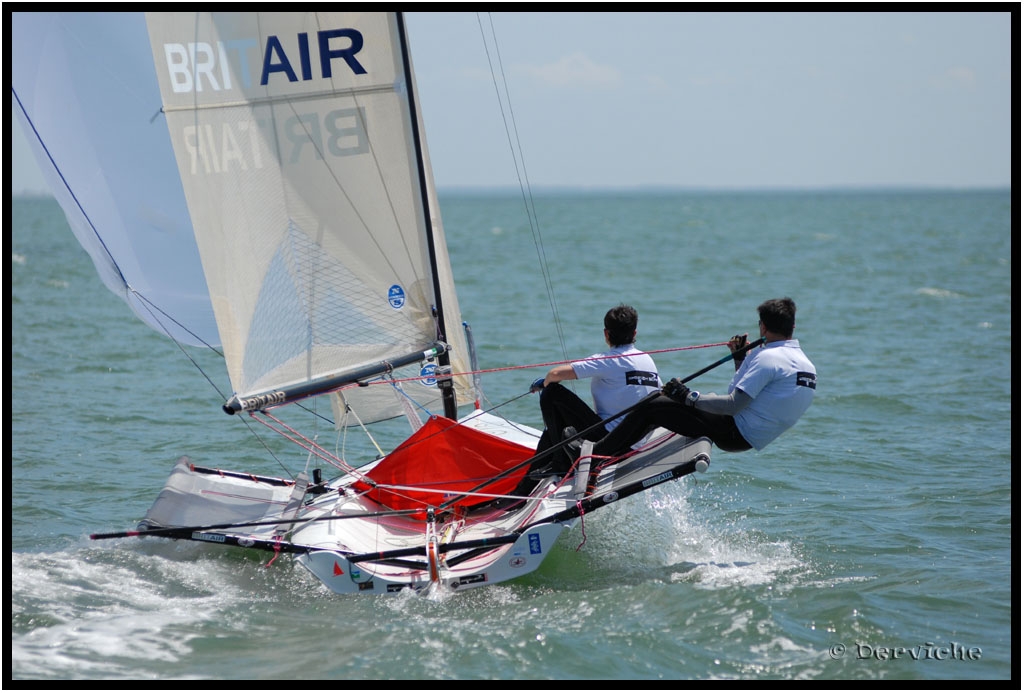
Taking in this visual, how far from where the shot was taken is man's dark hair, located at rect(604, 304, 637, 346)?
20.1 ft

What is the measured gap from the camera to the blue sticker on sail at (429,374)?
22.2 feet

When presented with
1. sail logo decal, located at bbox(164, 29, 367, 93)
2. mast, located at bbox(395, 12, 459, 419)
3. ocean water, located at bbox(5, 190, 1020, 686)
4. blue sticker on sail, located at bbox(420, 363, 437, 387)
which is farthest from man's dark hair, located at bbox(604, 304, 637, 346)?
sail logo decal, located at bbox(164, 29, 367, 93)

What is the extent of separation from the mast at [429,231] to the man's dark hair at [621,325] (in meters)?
1.10

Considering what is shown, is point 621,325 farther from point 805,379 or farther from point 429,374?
point 429,374

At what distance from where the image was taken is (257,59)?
6.08m

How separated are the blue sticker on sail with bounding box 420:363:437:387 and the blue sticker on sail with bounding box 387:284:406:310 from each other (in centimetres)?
50

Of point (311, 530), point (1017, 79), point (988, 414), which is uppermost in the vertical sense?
point (1017, 79)

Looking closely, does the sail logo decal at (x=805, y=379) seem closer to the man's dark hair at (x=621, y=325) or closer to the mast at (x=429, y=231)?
the man's dark hair at (x=621, y=325)

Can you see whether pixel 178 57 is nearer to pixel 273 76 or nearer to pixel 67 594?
pixel 273 76

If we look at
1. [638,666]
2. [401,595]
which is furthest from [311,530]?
[638,666]

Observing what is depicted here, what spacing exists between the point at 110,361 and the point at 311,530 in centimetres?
853

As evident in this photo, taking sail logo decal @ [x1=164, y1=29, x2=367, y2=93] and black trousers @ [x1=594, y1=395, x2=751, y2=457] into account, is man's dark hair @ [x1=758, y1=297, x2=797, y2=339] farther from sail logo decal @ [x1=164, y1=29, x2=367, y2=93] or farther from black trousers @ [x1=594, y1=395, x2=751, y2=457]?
sail logo decal @ [x1=164, y1=29, x2=367, y2=93]

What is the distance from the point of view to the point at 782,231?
51125 millimetres

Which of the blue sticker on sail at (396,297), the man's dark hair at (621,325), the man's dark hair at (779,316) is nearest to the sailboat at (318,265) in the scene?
the blue sticker on sail at (396,297)
